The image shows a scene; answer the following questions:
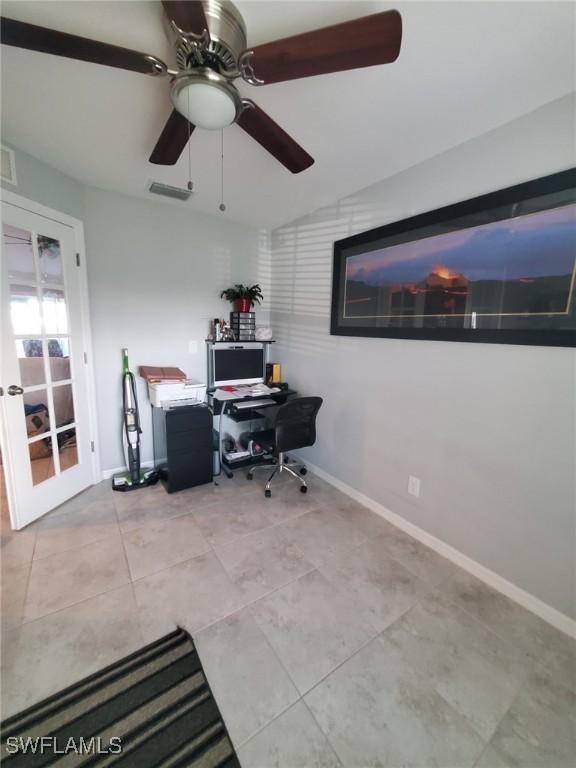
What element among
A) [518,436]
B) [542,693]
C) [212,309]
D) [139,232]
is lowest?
[542,693]

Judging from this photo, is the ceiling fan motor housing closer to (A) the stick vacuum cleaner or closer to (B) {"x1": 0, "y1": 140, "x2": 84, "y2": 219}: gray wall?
(B) {"x1": 0, "y1": 140, "x2": 84, "y2": 219}: gray wall

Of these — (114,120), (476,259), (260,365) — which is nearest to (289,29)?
(114,120)

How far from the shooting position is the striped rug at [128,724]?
3.21ft

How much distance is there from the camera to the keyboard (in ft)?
8.75

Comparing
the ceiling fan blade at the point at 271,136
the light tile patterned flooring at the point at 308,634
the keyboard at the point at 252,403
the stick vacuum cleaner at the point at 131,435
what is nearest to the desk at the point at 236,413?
the keyboard at the point at 252,403

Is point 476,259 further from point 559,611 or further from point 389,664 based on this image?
point 389,664

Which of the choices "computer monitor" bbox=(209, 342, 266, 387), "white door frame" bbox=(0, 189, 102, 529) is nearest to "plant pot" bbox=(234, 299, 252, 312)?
"computer monitor" bbox=(209, 342, 266, 387)

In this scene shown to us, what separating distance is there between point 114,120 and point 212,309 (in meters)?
1.63

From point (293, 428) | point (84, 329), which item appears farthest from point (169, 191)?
point (293, 428)

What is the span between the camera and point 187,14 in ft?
2.93

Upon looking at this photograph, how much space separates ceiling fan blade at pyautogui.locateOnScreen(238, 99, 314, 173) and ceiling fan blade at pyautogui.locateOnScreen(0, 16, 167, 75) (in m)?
0.35

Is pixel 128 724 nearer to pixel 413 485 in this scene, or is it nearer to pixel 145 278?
pixel 413 485

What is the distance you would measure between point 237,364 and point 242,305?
61cm

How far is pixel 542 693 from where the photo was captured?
1.20 m
